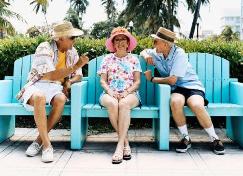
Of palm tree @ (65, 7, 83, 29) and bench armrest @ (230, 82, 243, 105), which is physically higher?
palm tree @ (65, 7, 83, 29)

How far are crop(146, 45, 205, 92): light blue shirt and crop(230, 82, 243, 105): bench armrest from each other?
0.45 m

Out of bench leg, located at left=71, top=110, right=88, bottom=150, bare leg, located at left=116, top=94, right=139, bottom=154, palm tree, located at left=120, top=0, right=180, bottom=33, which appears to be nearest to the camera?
bare leg, located at left=116, top=94, right=139, bottom=154

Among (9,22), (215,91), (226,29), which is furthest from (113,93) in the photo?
(226,29)

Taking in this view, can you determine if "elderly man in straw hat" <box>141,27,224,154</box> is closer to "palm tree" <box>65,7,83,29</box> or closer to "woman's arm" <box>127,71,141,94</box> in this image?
"woman's arm" <box>127,71,141,94</box>

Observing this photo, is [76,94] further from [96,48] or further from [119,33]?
[96,48]

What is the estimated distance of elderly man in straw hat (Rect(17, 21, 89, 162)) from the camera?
461cm

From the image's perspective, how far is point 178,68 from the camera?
4.99 metres

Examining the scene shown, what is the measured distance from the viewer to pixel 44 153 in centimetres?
446

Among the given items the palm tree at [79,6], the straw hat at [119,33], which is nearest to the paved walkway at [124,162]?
the straw hat at [119,33]

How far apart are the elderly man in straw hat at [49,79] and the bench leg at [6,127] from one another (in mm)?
584

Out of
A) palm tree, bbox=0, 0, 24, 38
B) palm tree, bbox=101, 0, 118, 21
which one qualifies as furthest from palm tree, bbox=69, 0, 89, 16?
palm tree, bbox=0, 0, 24, 38

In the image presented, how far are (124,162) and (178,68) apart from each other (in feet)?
4.26

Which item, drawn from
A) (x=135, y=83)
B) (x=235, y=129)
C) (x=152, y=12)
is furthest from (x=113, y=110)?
(x=152, y=12)

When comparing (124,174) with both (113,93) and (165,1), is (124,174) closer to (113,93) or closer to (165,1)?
(113,93)
